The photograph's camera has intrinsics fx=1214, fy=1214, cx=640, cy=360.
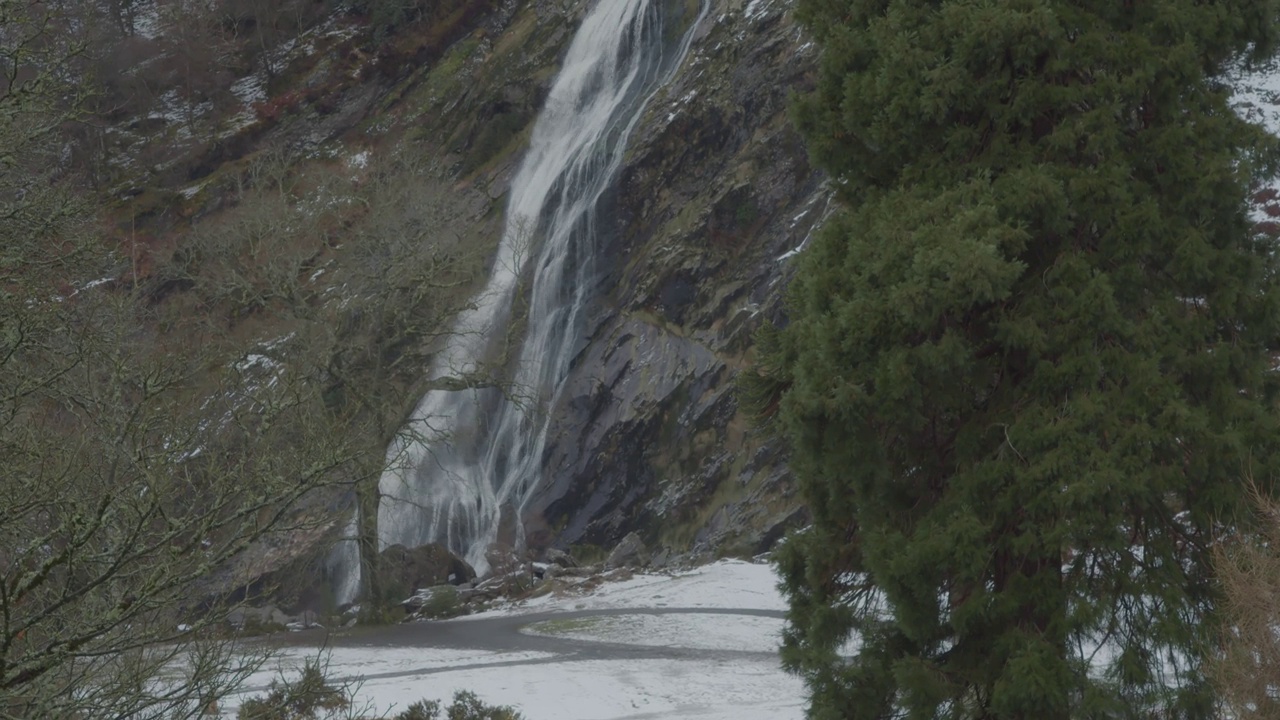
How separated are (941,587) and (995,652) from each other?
0.66 m

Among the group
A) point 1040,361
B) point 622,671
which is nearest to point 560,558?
point 622,671

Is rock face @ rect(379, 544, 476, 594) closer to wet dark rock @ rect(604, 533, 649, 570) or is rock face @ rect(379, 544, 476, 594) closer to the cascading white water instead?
the cascading white water

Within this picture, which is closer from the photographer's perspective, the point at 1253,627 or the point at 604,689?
the point at 1253,627

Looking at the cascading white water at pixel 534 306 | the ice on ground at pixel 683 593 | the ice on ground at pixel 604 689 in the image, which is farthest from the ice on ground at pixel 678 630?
the cascading white water at pixel 534 306

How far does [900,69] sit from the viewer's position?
8.45 metres

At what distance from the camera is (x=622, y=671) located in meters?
13.0

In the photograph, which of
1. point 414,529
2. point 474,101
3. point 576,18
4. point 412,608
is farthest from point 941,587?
point 474,101

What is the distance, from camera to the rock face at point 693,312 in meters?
23.6

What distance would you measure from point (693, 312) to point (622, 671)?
13.8m

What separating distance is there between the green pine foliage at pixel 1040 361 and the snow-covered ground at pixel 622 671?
3100 millimetres

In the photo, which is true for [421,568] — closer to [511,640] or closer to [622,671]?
[511,640]

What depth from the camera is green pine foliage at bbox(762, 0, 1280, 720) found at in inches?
291

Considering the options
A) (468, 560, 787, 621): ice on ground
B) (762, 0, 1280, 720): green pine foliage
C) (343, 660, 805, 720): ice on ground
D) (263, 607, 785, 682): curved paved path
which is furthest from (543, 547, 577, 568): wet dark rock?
(762, 0, 1280, 720): green pine foliage

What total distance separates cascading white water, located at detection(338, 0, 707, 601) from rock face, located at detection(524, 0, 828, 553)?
63 cm
